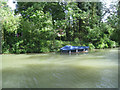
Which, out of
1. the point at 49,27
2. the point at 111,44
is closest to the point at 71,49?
the point at 49,27

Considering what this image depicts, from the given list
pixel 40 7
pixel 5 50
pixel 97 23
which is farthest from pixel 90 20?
pixel 5 50

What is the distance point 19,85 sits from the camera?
4.82m

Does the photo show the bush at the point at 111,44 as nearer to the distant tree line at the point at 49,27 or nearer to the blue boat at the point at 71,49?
the distant tree line at the point at 49,27

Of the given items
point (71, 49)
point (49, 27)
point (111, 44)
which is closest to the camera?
point (71, 49)

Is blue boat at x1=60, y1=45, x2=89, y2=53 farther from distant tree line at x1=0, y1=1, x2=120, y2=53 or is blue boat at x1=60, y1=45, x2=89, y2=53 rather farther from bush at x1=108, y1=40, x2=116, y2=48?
bush at x1=108, y1=40, x2=116, y2=48

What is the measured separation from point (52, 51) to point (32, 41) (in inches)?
96.1

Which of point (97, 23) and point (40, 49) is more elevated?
point (97, 23)

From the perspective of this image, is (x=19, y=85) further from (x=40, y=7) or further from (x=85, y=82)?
(x=40, y=7)

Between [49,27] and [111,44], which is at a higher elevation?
[49,27]

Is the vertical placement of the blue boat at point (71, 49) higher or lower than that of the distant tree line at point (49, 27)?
lower

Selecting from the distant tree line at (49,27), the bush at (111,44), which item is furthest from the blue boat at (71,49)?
the bush at (111,44)

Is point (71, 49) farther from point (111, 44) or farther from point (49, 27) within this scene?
point (111, 44)

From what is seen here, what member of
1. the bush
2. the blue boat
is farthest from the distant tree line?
the blue boat

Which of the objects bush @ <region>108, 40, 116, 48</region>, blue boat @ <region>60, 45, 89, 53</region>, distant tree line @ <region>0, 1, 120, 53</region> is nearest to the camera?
blue boat @ <region>60, 45, 89, 53</region>
